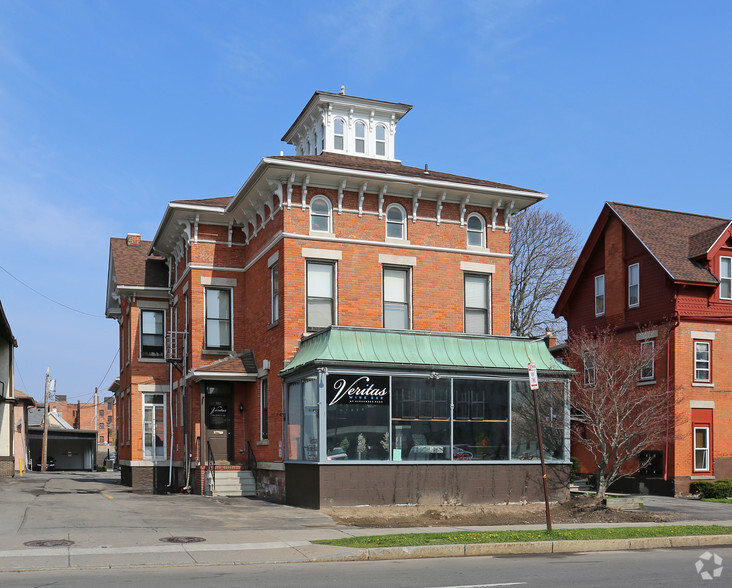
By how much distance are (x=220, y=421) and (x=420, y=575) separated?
16795 mm

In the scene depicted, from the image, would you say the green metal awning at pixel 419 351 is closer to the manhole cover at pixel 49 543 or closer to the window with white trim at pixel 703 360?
the manhole cover at pixel 49 543

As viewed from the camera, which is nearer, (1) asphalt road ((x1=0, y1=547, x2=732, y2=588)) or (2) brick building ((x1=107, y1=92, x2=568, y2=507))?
(1) asphalt road ((x1=0, y1=547, x2=732, y2=588))

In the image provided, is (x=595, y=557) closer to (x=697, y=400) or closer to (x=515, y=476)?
(x=515, y=476)

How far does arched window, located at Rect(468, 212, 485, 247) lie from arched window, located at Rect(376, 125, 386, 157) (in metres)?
5.47

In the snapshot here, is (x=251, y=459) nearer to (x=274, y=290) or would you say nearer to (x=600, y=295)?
(x=274, y=290)

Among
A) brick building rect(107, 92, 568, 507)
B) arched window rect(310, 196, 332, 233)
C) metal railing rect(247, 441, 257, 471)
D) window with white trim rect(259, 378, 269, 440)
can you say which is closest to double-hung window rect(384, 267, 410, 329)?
brick building rect(107, 92, 568, 507)

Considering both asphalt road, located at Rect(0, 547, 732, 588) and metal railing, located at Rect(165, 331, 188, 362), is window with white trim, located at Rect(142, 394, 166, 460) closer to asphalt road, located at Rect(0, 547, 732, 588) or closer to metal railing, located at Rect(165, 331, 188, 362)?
metal railing, located at Rect(165, 331, 188, 362)

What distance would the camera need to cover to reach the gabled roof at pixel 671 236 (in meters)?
30.1

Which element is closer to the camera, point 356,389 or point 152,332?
point 356,389

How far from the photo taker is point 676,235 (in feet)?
106

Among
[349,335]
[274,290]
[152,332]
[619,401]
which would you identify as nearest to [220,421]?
[274,290]

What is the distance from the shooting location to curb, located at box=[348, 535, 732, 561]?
1352 cm

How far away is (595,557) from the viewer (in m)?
13.8

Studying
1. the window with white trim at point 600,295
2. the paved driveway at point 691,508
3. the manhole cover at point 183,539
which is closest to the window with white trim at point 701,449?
the paved driveway at point 691,508
